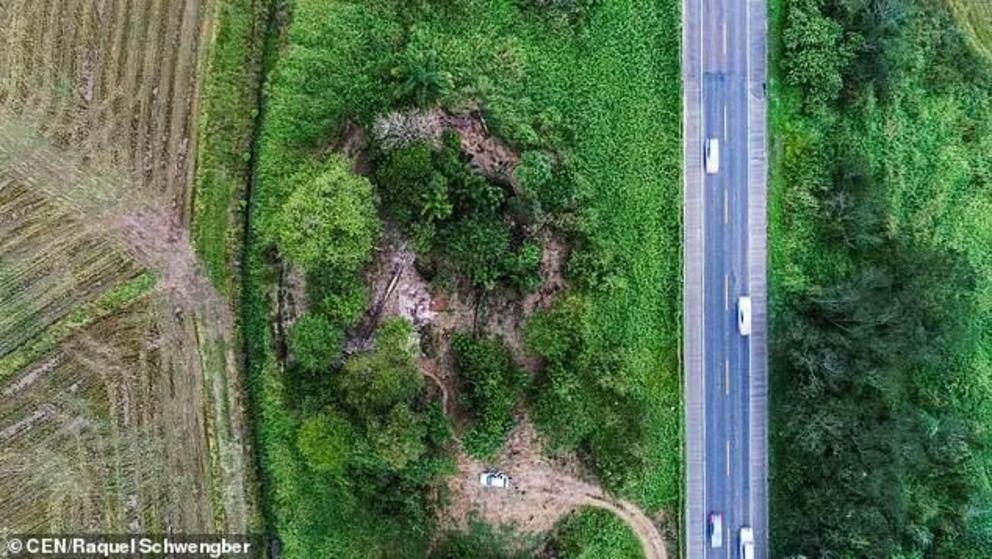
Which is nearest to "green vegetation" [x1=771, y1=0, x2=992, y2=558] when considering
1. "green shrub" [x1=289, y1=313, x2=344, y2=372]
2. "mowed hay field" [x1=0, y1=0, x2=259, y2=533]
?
"green shrub" [x1=289, y1=313, x2=344, y2=372]

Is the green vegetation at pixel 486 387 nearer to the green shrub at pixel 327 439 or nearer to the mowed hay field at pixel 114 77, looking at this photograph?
the green shrub at pixel 327 439

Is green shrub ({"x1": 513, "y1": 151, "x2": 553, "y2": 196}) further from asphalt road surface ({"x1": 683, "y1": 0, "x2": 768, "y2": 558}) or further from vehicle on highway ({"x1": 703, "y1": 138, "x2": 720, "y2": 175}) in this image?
vehicle on highway ({"x1": 703, "y1": 138, "x2": 720, "y2": 175})

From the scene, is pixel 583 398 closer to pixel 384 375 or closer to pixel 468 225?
pixel 384 375

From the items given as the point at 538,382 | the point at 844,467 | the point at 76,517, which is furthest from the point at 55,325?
the point at 844,467

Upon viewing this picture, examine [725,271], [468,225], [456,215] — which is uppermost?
[456,215]

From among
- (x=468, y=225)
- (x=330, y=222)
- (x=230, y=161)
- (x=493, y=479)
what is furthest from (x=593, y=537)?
(x=230, y=161)

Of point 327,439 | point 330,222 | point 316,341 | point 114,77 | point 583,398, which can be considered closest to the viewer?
point 330,222

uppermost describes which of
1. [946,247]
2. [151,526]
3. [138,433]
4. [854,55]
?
[854,55]

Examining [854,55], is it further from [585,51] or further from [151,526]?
[151,526]
